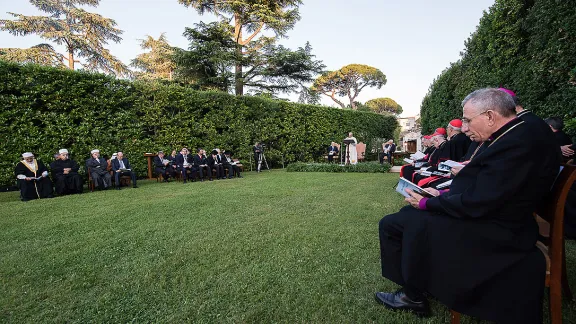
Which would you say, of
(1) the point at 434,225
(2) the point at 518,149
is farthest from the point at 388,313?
(2) the point at 518,149

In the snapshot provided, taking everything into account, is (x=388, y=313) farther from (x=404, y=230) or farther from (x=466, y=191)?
(x=466, y=191)

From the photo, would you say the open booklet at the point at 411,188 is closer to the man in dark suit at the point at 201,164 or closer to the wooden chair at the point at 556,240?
the wooden chair at the point at 556,240

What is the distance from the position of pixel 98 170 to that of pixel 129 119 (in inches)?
96.3

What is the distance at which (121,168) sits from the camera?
9031 millimetres

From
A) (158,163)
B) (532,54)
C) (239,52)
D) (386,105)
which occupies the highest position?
(386,105)

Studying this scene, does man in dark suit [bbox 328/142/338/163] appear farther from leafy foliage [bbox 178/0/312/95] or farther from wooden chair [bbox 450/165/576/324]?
wooden chair [bbox 450/165/576/324]

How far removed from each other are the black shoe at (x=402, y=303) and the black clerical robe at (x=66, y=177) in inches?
359

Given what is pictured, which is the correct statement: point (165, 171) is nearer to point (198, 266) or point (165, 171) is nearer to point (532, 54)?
point (198, 266)

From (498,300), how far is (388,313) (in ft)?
2.25

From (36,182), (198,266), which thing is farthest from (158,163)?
(198,266)

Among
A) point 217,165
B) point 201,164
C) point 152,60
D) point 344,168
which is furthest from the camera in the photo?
point 152,60

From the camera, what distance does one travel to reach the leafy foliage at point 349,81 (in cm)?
4141

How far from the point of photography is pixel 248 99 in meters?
14.1

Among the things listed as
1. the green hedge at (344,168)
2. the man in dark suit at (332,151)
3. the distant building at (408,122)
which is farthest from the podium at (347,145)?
the distant building at (408,122)
